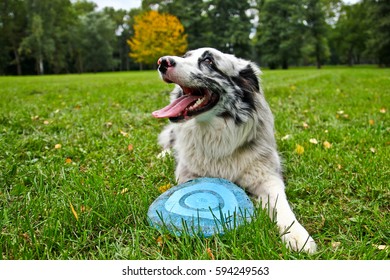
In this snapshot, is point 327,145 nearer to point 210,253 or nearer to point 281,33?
point 210,253

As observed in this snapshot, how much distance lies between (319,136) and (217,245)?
2868 millimetres

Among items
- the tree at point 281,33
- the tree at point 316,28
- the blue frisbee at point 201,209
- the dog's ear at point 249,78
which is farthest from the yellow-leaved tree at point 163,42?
the tree at point 316,28

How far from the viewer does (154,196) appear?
250 cm

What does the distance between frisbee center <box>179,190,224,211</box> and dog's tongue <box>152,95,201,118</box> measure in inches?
29.1

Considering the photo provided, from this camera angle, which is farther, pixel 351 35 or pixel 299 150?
pixel 351 35

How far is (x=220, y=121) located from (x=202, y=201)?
35.7 inches

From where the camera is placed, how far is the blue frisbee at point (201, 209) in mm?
1859

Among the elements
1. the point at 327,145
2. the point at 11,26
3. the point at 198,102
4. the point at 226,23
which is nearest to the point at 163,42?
the point at 226,23

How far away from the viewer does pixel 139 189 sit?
2.61 m

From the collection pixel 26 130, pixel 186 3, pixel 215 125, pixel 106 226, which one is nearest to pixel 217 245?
pixel 106 226

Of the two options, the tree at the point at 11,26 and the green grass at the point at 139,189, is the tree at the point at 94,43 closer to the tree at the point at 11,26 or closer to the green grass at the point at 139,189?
the tree at the point at 11,26

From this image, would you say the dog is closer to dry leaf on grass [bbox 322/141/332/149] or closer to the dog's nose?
the dog's nose

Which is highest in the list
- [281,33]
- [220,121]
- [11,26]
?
[281,33]
